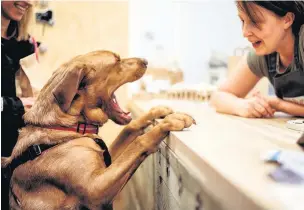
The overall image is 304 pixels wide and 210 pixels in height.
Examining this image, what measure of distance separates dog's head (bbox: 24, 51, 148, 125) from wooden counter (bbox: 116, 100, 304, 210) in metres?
0.13

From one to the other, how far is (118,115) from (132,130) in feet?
0.25

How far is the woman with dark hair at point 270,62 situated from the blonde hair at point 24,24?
43cm

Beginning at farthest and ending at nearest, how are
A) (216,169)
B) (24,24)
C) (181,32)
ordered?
1. (181,32)
2. (24,24)
3. (216,169)

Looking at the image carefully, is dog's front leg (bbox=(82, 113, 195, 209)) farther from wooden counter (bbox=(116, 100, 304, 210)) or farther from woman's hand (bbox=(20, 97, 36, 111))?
woman's hand (bbox=(20, 97, 36, 111))

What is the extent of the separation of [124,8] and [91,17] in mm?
80

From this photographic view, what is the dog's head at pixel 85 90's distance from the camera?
2.07ft

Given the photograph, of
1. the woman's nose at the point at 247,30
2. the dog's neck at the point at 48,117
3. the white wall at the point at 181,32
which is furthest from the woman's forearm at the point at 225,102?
the dog's neck at the point at 48,117

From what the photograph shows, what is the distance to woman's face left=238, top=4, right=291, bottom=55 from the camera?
641 millimetres

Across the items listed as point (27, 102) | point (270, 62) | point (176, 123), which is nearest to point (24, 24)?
point (27, 102)

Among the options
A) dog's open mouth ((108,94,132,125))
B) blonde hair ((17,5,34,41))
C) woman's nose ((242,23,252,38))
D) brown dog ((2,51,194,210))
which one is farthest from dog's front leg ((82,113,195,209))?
blonde hair ((17,5,34,41))

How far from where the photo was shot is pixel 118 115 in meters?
0.71

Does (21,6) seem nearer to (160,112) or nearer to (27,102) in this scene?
(27,102)

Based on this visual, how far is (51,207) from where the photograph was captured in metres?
0.63

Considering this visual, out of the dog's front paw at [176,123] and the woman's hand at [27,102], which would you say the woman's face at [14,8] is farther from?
the dog's front paw at [176,123]
